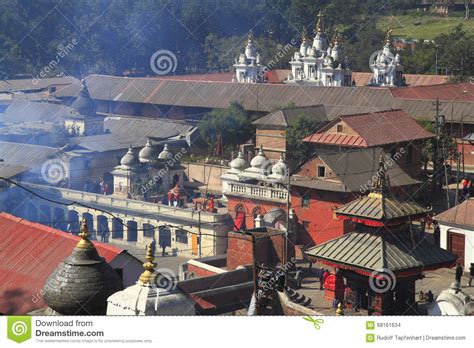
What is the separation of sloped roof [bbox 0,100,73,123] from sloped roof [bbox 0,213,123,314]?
83.2 feet

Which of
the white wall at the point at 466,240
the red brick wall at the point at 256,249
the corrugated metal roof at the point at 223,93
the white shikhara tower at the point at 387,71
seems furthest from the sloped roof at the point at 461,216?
the white shikhara tower at the point at 387,71

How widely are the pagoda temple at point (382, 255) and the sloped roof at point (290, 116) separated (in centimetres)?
2234

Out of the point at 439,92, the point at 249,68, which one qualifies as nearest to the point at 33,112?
the point at 249,68

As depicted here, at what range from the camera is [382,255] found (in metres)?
14.0

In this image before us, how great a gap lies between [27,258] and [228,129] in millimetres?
21830

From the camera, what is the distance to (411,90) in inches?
1708

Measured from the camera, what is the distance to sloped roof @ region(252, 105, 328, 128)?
3709 centimetres

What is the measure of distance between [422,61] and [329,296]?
3975 cm

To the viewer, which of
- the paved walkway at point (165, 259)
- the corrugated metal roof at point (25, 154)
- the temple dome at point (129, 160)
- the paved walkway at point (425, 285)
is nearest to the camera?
the paved walkway at point (425, 285)

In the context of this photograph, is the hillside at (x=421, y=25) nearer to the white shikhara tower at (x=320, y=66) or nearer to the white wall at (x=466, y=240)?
the white shikhara tower at (x=320, y=66)

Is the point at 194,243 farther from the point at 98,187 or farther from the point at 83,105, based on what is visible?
the point at 83,105

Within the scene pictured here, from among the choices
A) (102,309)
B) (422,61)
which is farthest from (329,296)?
(422,61)

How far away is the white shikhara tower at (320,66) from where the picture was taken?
169ft
